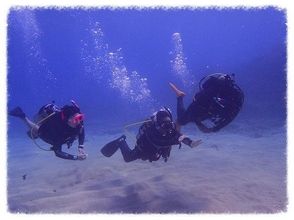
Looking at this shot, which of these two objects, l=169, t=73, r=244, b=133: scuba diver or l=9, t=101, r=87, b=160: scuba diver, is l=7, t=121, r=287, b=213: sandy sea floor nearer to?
l=9, t=101, r=87, b=160: scuba diver

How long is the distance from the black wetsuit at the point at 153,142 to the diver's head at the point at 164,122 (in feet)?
0.29

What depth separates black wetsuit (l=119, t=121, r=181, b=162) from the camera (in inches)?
256

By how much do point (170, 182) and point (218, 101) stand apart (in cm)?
300

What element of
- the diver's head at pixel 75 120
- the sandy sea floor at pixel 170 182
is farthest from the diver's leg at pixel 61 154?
the sandy sea floor at pixel 170 182

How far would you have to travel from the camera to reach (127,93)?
129ft

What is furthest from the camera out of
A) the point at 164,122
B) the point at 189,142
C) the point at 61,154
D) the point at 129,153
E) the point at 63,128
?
the point at 129,153

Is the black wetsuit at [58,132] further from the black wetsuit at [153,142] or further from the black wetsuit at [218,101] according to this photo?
the black wetsuit at [218,101]

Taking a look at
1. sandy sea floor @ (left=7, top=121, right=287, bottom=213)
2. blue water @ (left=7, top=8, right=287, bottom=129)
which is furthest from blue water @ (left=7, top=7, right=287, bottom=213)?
sandy sea floor @ (left=7, top=121, right=287, bottom=213)

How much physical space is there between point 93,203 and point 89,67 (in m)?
62.1

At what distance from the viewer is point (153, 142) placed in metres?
6.69

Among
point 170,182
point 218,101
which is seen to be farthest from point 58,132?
point 218,101

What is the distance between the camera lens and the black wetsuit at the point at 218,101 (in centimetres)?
581

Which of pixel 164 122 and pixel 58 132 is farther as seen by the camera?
pixel 58 132

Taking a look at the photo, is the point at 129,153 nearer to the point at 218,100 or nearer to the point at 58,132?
the point at 58,132
